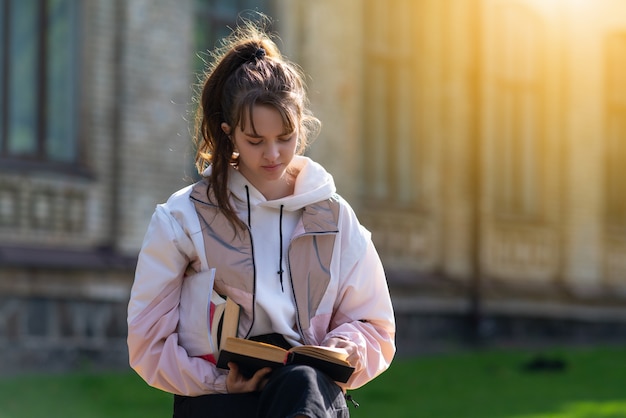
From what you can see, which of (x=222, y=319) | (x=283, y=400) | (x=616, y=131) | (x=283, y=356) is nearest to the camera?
(x=283, y=400)

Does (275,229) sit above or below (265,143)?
below

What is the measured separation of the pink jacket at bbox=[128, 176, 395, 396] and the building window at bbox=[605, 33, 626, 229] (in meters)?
16.4

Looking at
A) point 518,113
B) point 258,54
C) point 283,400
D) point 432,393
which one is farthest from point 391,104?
point 283,400

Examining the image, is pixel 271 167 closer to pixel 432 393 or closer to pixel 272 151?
pixel 272 151

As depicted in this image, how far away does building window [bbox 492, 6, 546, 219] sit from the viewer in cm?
1809

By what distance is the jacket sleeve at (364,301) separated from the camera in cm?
407

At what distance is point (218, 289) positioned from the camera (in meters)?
3.95

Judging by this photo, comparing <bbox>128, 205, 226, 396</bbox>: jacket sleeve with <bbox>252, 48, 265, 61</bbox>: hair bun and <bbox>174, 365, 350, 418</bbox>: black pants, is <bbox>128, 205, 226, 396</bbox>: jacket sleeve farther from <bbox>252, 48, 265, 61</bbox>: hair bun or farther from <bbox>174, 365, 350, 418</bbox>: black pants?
<bbox>252, 48, 265, 61</bbox>: hair bun

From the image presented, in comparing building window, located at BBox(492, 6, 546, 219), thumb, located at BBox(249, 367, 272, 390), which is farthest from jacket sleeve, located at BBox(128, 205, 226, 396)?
building window, located at BBox(492, 6, 546, 219)

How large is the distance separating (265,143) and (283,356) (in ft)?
2.01

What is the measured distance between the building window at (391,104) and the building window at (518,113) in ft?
5.27

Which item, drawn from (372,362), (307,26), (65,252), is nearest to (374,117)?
(307,26)

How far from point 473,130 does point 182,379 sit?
14.0 metres

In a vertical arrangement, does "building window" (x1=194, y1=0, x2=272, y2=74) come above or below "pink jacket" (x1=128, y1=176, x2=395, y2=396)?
above
